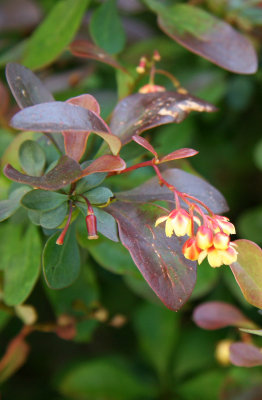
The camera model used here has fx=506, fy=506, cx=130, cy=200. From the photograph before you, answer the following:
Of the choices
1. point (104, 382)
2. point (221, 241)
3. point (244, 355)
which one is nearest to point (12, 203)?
point (221, 241)

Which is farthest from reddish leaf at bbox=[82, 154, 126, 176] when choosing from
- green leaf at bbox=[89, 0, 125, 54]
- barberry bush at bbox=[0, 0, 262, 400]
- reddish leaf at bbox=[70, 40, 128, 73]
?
green leaf at bbox=[89, 0, 125, 54]

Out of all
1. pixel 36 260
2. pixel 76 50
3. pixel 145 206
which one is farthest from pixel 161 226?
pixel 76 50

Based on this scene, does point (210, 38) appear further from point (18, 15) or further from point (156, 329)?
point (156, 329)

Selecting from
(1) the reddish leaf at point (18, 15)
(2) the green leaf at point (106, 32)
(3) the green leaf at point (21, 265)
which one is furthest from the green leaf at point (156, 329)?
(1) the reddish leaf at point (18, 15)

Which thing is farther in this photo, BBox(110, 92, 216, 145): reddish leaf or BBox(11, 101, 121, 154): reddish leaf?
BBox(110, 92, 216, 145): reddish leaf

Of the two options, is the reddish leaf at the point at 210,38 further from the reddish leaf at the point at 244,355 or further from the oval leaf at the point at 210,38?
the reddish leaf at the point at 244,355

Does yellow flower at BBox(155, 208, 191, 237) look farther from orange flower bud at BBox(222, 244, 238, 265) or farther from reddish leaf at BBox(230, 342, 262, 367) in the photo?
reddish leaf at BBox(230, 342, 262, 367)
